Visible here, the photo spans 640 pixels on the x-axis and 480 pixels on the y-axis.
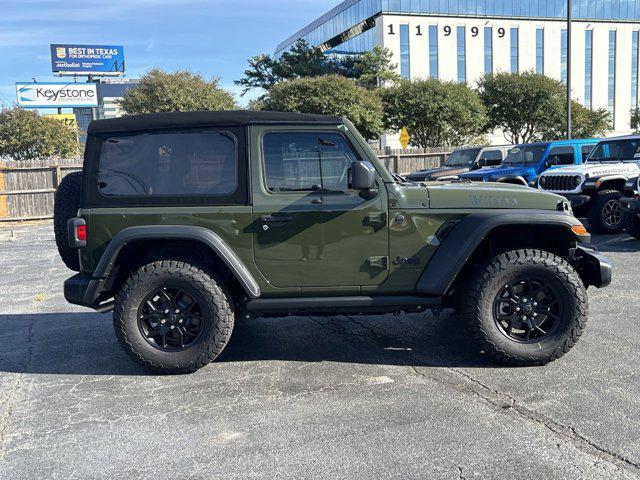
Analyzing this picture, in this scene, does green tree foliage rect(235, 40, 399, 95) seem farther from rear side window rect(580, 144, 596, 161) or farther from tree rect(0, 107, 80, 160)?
rear side window rect(580, 144, 596, 161)

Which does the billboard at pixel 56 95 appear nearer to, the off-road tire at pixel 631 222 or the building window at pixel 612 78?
the building window at pixel 612 78

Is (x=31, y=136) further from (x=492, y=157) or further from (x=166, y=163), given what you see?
(x=166, y=163)

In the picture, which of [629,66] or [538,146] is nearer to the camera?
[538,146]

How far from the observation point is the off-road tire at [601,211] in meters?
11.2

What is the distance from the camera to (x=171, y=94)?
29188mm

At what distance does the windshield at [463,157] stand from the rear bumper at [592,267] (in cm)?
1319

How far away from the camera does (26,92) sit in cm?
6475

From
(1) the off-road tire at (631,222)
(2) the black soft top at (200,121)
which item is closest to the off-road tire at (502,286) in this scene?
(2) the black soft top at (200,121)

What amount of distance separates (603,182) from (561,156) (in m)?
3.07

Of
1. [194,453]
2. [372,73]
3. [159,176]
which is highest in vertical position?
[372,73]

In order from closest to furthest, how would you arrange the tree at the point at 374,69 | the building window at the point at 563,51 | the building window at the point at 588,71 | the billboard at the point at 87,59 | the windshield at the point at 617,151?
the windshield at the point at 617,151
the tree at the point at 374,69
the building window at the point at 563,51
the building window at the point at 588,71
the billboard at the point at 87,59

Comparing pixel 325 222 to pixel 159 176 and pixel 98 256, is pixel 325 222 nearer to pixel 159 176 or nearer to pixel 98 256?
pixel 159 176

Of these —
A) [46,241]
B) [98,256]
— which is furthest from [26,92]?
[98,256]

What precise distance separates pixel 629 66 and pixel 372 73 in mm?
35012
